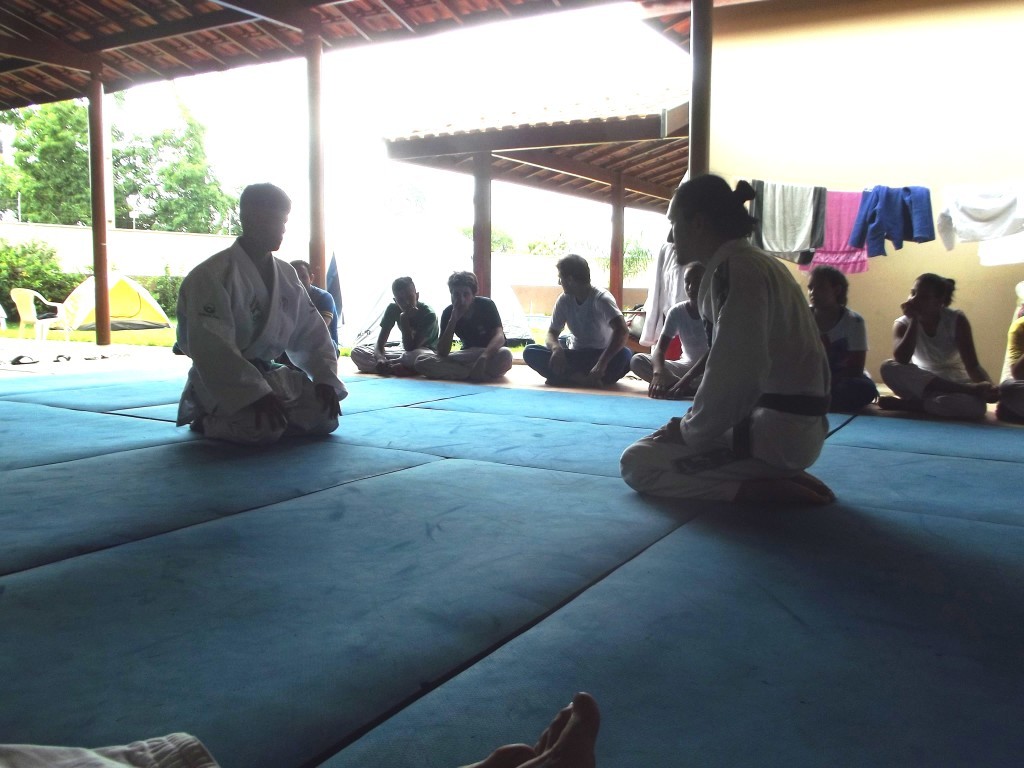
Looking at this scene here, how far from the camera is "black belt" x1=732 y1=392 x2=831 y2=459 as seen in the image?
9.14 feet

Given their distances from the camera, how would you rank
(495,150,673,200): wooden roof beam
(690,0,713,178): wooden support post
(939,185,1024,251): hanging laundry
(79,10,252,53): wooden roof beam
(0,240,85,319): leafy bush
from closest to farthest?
(939,185,1024,251): hanging laundry, (690,0,713,178): wooden support post, (79,10,252,53): wooden roof beam, (495,150,673,200): wooden roof beam, (0,240,85,319): leafy bush

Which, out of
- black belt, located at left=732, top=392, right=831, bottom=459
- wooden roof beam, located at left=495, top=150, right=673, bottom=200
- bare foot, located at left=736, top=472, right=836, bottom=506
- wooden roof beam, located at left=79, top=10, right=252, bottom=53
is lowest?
bare foot, located at left=736, top=472, right=836, bottom=506

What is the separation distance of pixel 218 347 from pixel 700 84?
4.86 metres

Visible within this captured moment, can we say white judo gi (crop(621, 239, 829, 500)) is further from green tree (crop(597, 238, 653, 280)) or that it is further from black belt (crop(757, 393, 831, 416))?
green tree (crop(597, 238, 653, 280))

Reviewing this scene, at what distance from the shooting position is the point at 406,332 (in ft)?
24.8

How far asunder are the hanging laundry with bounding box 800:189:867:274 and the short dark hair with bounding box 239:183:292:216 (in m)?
5.05

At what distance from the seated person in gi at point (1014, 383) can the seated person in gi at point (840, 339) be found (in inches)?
30.4

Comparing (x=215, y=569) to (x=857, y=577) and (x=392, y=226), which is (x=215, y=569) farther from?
(x=392, y=226)

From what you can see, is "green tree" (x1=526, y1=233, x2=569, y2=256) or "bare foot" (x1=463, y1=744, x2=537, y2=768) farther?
"green tree" (x1=526, y1=233, x2=569, y2=256)

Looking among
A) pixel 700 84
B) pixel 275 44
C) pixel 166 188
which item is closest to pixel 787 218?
pixel 700 84

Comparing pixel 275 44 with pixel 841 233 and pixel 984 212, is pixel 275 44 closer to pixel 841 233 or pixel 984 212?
pixel 841 233

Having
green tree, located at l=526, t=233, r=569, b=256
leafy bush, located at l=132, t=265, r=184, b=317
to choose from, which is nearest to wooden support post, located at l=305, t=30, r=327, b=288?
leafy bush, located at l=132, t=265, r=184, b=317

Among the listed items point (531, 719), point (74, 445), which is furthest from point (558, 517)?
point (74, 445)

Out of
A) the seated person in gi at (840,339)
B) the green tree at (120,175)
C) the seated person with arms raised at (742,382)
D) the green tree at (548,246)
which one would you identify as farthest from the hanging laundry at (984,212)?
the green tree at (120,175)
